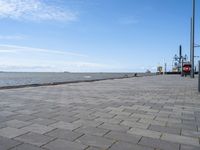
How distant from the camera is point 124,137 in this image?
4227 millimetres

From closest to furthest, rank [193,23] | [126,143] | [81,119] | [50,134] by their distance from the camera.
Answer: [126,143] < [50,134] < [81,119] < [193,23]

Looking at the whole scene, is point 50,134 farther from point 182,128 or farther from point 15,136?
point 182,128

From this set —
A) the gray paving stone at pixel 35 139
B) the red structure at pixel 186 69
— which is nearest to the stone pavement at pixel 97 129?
the gray paving stone at pixel 35 139

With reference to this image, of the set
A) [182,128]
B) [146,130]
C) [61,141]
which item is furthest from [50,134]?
[182,128]

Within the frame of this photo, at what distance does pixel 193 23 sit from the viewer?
3262 cm

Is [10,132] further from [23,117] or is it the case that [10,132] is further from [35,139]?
[23,117]

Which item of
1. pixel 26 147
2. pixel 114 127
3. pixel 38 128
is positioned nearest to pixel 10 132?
pixel 38 128

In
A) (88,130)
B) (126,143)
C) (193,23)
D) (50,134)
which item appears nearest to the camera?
(126,143)

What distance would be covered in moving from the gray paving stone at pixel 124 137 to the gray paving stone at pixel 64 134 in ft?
1.84

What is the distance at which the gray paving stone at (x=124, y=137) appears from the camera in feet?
13.4

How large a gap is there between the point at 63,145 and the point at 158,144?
60.3 inches

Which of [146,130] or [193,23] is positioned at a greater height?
[193,23]

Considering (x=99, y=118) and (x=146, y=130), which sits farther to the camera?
(x=99, y=118)

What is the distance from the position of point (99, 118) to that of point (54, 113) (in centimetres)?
125
